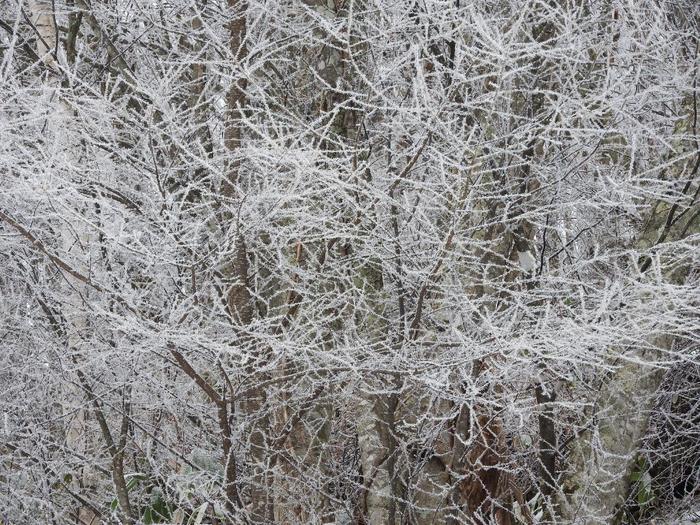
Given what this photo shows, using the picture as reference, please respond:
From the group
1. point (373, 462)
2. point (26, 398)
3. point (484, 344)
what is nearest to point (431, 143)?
point (484, 344)

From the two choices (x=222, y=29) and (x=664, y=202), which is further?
(x=222, y=29)

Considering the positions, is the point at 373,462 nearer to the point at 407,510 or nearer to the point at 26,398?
the point at 407,510

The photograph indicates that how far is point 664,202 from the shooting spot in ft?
15.6

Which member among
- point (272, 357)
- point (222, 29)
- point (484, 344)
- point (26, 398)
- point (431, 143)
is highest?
point (222, 29)

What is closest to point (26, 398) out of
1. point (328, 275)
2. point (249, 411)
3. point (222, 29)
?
point (249, 411)

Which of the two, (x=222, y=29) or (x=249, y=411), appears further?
(x=222, y=29)

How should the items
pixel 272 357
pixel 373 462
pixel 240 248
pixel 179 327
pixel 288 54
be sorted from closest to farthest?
pixel 179 327 → pixel 240 248 → pixel 272 357 → pixel 373 462 → pixel 288 54

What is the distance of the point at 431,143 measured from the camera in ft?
13.9

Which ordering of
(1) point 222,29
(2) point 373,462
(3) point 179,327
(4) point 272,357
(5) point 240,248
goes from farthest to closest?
(1) point 222,29
(2) point 373,462
(4) point 272,357
(5) point 240,248
(3) point 179,327

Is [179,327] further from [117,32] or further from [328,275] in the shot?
[117,32]

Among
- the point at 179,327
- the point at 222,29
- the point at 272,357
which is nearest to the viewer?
the point at 179,327

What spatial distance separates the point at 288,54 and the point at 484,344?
304cm

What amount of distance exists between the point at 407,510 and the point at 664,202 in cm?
226

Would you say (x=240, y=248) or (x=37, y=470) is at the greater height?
(x=240, y=248)
